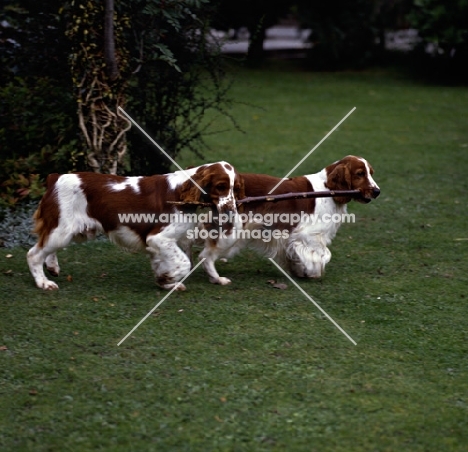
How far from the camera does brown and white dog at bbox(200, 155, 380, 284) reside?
267 inches

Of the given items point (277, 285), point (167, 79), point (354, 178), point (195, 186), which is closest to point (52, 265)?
point (195, 186)

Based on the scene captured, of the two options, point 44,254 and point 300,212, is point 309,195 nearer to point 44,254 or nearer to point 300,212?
point 300,212

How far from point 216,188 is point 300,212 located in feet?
3.34

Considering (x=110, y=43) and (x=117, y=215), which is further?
(x=110, y=43)

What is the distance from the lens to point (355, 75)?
68.1 ft

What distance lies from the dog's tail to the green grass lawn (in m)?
0.48

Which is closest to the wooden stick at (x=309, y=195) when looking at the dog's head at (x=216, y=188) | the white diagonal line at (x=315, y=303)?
the dog's head at (x=216, y=188)

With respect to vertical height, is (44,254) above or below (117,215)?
below

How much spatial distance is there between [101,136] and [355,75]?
535 inches

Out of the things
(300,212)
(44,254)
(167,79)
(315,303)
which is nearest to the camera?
(315,303)

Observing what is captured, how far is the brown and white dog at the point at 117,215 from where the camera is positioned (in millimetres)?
6352

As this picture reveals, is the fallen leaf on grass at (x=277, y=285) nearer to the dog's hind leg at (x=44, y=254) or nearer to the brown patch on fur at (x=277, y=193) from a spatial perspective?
the brown patch on fur at (x=277, y=193)

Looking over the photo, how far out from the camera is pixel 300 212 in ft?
22.7

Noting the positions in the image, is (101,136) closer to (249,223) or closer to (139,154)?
(139,154)
